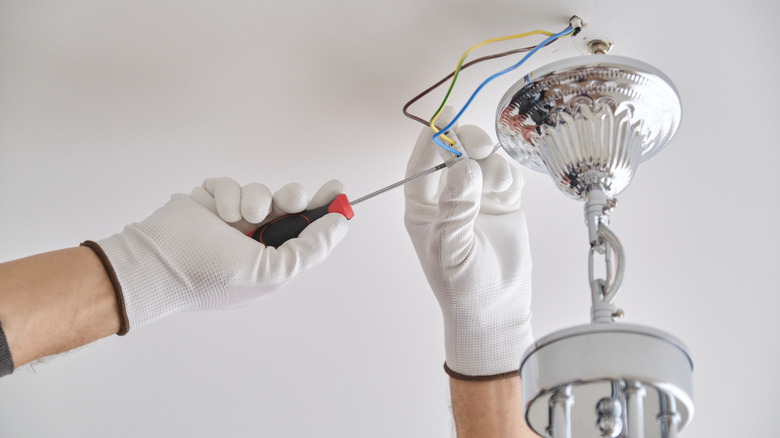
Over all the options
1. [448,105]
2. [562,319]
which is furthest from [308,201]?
[562,319]

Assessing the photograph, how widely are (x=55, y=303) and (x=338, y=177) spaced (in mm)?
522

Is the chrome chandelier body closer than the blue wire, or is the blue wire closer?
the chrome chandelier body

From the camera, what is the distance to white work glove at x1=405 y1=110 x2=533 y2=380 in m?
1.15

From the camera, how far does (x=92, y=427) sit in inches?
61.2

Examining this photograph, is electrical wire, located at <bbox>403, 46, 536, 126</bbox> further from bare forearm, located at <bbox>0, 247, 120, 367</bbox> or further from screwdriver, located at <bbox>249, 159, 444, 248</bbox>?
bare forearm, located at <bbox>0, 247, 120, 367</bbox>

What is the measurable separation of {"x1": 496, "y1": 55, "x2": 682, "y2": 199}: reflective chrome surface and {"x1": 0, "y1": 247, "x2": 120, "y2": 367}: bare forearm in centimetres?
64

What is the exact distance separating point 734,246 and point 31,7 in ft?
4.15

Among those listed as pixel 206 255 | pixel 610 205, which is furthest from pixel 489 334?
pixel 206 255

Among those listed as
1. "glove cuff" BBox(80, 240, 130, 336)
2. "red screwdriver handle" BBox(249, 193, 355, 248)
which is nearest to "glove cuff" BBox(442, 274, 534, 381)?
"red screwdriver handle" BBox(249, 193, 355, 248)

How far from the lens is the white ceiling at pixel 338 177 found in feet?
3.57

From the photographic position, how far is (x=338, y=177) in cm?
129

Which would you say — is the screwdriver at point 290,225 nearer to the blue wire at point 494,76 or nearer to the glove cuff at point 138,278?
the blue wire at point 494,76

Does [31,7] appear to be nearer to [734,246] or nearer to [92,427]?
[92,427]

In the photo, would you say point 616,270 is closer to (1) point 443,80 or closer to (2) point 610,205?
(2) point 610,205
